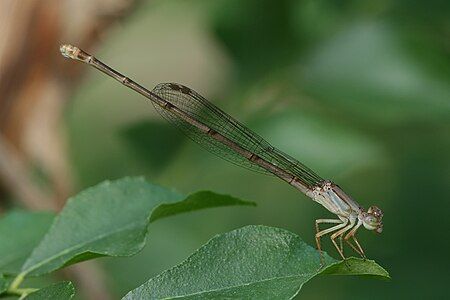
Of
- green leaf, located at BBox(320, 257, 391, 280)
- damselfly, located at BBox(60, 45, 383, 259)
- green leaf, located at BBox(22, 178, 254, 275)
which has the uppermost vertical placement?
damselfly, located at BBox(60, 45, 383, 259)

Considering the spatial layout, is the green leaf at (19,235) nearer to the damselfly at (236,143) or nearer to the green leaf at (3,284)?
the green leaf at (3,284)

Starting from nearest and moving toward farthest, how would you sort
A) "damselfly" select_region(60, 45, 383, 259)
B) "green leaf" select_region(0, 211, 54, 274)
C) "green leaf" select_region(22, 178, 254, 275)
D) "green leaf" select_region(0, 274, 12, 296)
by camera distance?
1. "green leaf" select_region(0, 274, 12, 296)
2. "green leaf" select_region(22, 178, 254, 275)
3. "green leaf" select_region(0, 211, 54, 274)
4. "damselfly" select_region(60, 45, 383, 259)

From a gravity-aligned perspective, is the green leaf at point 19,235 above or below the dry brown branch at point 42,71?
below

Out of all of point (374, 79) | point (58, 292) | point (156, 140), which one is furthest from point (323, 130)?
point (58, 292)

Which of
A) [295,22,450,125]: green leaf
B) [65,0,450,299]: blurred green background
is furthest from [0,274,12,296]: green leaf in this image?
[295,22,450,125]: green leaf

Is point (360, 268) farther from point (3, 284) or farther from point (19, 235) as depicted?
point (19, 235)

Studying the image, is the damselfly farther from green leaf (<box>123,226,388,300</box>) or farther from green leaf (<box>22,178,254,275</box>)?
green leaf (<box>123,226,388,300</box>)

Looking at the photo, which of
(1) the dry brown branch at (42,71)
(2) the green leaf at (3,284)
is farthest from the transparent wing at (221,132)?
(2) the green leaf at (3,284)
